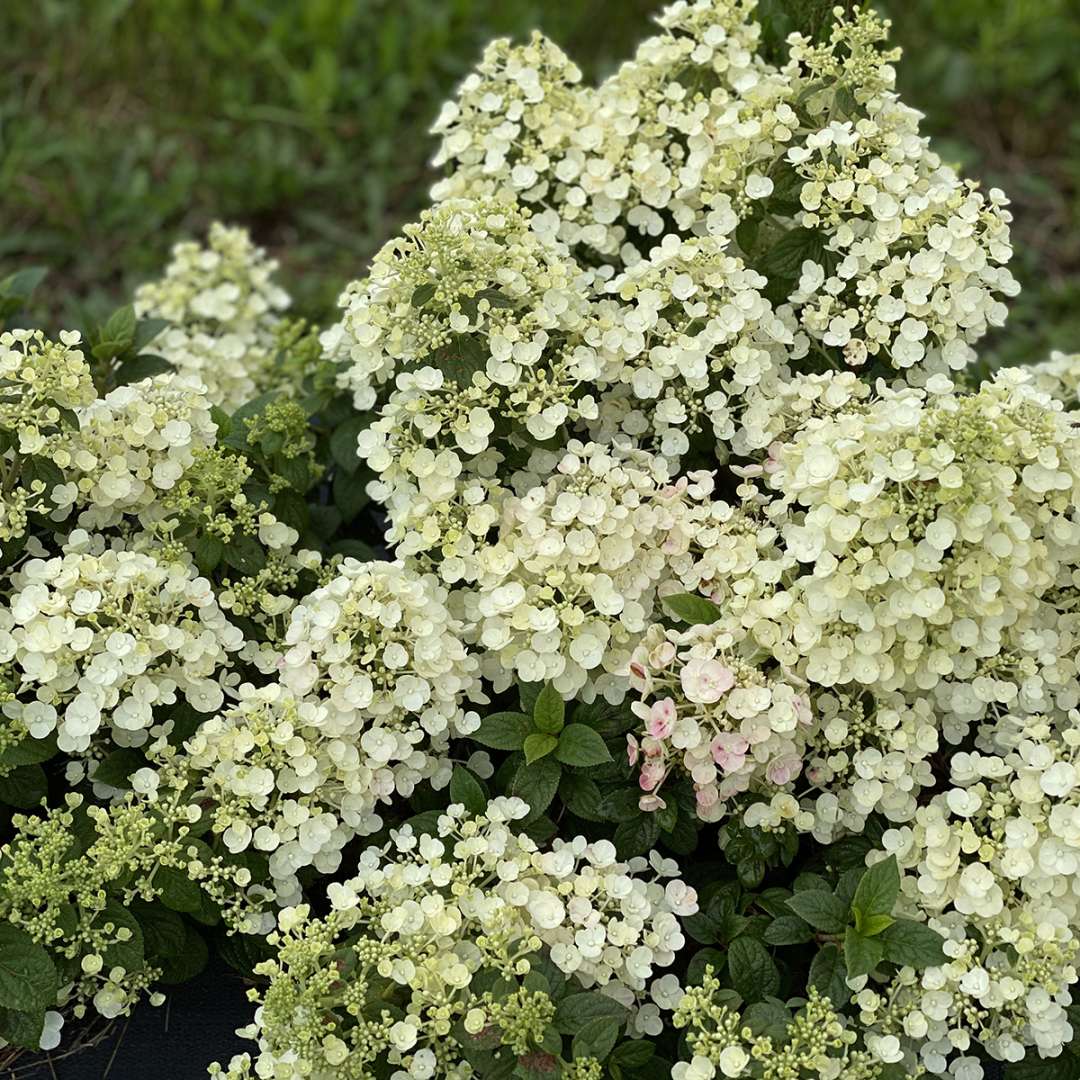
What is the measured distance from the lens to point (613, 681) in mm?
1731

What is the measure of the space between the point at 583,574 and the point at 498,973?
0.45m

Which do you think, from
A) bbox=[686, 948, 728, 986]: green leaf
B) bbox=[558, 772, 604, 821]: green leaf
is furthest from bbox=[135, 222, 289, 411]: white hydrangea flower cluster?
bbox=[686, 948, 728, 986]: green leaf

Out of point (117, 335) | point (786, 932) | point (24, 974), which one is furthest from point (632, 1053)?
point (117, 335)

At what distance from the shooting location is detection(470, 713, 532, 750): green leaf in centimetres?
170

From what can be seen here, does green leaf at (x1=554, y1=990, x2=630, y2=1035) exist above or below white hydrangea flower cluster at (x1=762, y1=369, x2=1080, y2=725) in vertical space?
below

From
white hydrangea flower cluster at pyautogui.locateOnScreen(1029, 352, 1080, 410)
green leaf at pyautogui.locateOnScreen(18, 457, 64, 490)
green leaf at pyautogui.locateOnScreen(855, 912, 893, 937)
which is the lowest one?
green leaf at pyautogui.locateOnScreen(855, 912, 893, 937)

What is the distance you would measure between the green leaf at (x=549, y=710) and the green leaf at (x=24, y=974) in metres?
0.59

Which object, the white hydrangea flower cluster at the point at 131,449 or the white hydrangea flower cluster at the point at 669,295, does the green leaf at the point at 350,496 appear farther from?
the white hydrangea flower cluster at the point at 131,449

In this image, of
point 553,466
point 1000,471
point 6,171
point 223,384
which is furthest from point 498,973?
point 6,171

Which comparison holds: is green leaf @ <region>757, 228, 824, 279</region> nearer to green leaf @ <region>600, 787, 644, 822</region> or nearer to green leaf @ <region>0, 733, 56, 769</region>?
green leaf @ <region>600, 787, 644, 822</region>

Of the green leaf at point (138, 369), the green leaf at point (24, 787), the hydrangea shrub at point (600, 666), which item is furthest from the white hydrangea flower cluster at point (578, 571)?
the green leaf at point (138, 369)

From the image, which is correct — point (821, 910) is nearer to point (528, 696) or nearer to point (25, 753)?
point (528, 696)

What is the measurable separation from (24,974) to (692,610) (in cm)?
84

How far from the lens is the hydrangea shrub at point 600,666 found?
1553 mm
